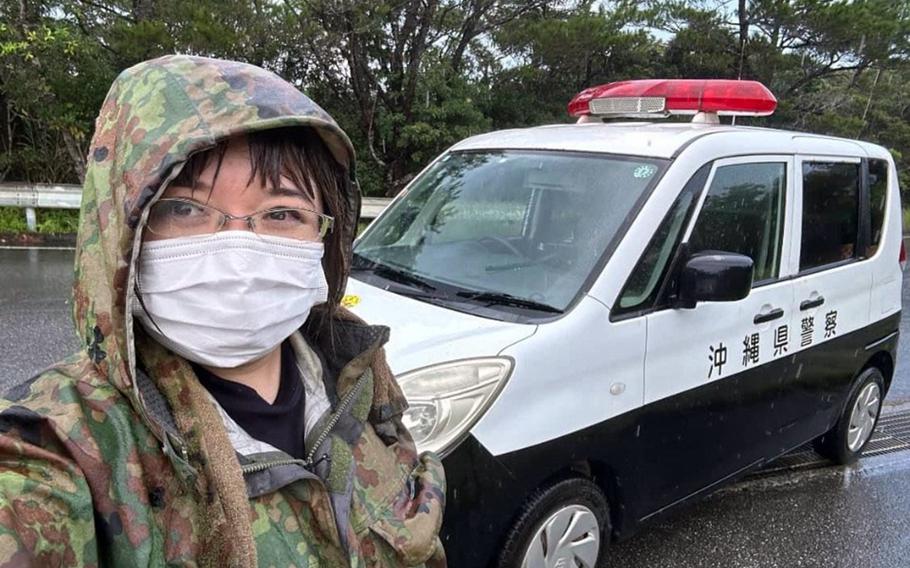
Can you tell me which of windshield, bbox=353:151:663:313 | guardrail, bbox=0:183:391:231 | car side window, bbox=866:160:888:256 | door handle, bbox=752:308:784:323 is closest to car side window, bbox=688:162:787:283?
door handle, bbox=752:308:784:323

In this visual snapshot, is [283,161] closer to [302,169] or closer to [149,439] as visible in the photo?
[302,169]

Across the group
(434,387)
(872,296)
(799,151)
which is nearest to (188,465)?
(434,387)

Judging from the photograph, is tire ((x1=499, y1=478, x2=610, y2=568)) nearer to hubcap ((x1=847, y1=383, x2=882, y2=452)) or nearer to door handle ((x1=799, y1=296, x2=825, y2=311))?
door handle ((x1=799, y1=296, x2=825, y2=311))

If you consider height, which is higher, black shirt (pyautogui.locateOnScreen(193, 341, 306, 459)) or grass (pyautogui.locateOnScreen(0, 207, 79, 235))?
black shirt (pyautogui.locateOnScreen(193, 341, 306, 459))

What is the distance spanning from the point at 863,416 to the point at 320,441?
4.15 metres

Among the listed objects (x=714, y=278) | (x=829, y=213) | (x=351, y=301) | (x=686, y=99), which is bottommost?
(x=351, y=301)

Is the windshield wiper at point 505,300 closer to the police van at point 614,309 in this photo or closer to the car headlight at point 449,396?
the police van at point 614,309

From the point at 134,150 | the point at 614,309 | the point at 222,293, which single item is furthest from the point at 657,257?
the point at 134,150

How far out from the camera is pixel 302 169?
1.21m

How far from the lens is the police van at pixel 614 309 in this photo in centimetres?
231

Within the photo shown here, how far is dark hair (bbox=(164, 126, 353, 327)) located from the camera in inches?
43.3

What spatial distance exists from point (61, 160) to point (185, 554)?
1242cm

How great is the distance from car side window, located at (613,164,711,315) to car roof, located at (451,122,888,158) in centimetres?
20

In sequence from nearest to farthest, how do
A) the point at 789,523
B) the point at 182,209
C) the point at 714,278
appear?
the point at 182,209
the point at 714,278
the point at 789,523
